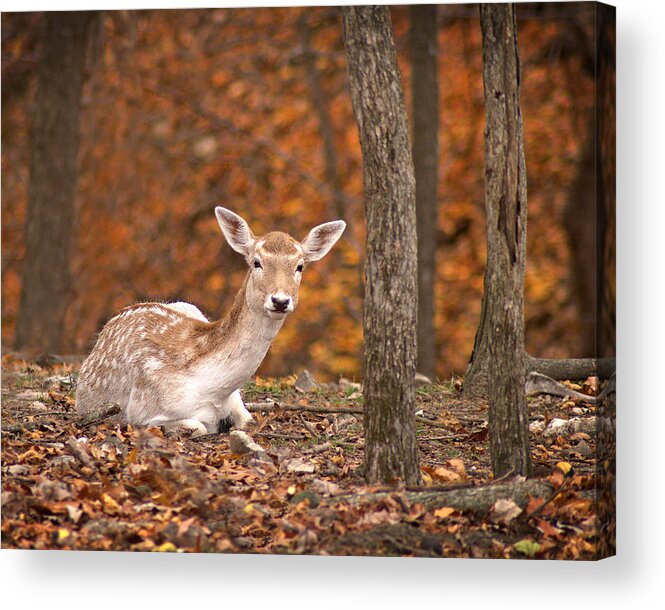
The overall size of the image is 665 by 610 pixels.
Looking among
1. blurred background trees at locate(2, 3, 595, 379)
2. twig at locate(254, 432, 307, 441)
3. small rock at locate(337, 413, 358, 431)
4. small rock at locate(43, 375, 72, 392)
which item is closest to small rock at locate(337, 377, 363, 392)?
small rock at locate(337, 413, 358, 431)

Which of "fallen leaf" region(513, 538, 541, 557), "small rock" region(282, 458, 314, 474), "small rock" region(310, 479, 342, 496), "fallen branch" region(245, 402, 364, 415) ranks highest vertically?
"fallen branch" region(245, 402, 364, 415)

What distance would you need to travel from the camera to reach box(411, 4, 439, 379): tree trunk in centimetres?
1137

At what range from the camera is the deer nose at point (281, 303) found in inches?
297

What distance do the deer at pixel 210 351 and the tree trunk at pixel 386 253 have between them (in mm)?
1090

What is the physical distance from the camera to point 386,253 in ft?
21.5

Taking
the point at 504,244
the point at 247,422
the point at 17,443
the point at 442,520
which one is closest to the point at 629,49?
the point at 504,244

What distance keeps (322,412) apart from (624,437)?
7.33 ft

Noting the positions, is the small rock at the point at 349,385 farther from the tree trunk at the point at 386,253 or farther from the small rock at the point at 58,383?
the tree trunk at the point at 386,253

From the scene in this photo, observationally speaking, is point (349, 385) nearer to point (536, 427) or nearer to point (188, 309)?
point (188, 309)

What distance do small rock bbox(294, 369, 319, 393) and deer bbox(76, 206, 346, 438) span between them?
1.02m

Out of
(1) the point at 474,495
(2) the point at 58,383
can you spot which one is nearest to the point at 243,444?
(1) the point at 474,495

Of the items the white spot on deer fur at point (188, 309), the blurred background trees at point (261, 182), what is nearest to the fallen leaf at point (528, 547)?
the white spot on deer fur at point (188, 309)

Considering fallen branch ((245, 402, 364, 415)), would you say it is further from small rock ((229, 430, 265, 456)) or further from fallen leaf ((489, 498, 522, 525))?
fallen leaf ((489, 498, 522, 525))

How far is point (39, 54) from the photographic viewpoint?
10.4 m
